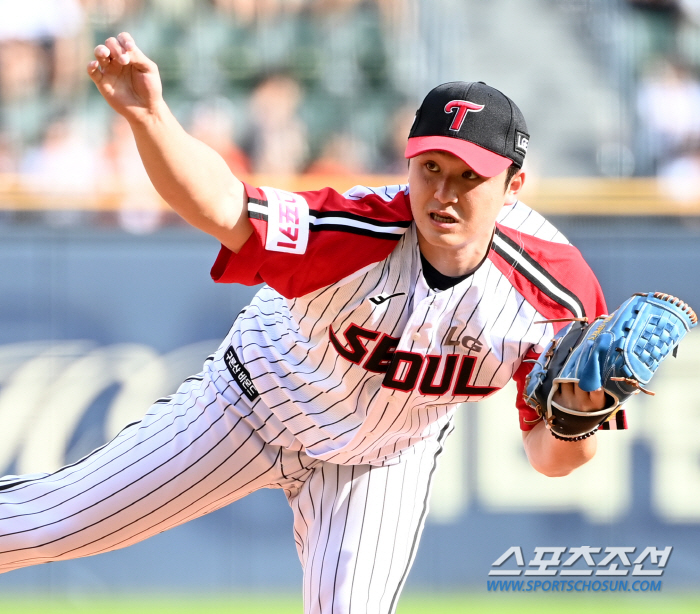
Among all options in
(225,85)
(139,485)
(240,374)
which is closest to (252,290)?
(225,85)

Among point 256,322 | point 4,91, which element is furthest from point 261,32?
point 256,322

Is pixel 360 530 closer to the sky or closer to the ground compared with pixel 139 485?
closer to the ground

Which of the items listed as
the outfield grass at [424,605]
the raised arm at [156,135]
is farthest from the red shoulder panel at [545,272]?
the outfield grass at [424,605]

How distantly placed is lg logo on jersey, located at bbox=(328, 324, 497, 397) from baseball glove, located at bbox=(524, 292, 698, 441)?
8.1 inches

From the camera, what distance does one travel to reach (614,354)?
2344 millimetres

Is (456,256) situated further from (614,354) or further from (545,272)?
(614,354)

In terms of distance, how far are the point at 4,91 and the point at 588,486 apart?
4.02 metres

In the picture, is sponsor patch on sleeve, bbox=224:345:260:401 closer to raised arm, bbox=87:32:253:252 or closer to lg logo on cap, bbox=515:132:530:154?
raised arm, bbox=87:32:253:252

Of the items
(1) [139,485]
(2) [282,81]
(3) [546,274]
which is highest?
(2) [282,81]

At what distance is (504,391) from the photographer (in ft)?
17.2

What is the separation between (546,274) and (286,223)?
0.72m

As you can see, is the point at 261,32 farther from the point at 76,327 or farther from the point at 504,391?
the point at 504,391

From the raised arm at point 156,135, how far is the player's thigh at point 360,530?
107 centimetres

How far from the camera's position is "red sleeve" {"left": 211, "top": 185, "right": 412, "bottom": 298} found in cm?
224
